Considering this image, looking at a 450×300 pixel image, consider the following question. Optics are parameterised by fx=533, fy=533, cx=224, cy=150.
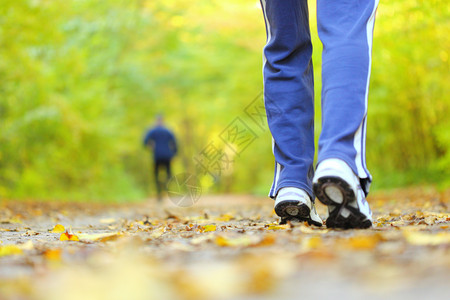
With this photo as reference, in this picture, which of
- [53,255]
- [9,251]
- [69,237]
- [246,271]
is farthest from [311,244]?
[69,237]

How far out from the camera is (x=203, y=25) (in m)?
15.0

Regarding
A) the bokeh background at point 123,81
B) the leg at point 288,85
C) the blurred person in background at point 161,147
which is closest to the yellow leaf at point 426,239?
the leg at point 288,85

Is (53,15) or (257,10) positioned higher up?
(257,10)

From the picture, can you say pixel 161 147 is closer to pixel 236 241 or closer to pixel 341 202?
pixel 341 202

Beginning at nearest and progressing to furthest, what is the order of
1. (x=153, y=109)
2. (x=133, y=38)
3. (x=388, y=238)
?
(x=388, y=238) < (x=133, y=38) < (x=153, y=109)

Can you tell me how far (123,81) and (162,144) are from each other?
7342mm

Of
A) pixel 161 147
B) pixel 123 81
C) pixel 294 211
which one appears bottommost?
pixel 294 211

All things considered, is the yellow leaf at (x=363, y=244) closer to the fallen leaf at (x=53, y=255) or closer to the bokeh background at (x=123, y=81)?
the fallen leaf at (x=53, y=255)

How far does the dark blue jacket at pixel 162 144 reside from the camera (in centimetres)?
1008

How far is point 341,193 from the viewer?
1.61 metres

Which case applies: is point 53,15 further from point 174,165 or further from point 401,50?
point 174,165

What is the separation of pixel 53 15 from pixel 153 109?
13.7 meters

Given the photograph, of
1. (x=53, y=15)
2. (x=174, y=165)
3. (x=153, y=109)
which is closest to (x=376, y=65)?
(x=53, y=15)

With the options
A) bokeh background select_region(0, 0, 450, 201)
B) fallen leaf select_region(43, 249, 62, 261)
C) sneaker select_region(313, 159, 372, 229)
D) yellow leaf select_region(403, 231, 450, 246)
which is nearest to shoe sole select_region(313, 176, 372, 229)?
sneaker select_region(313, 159, 372, 229)
